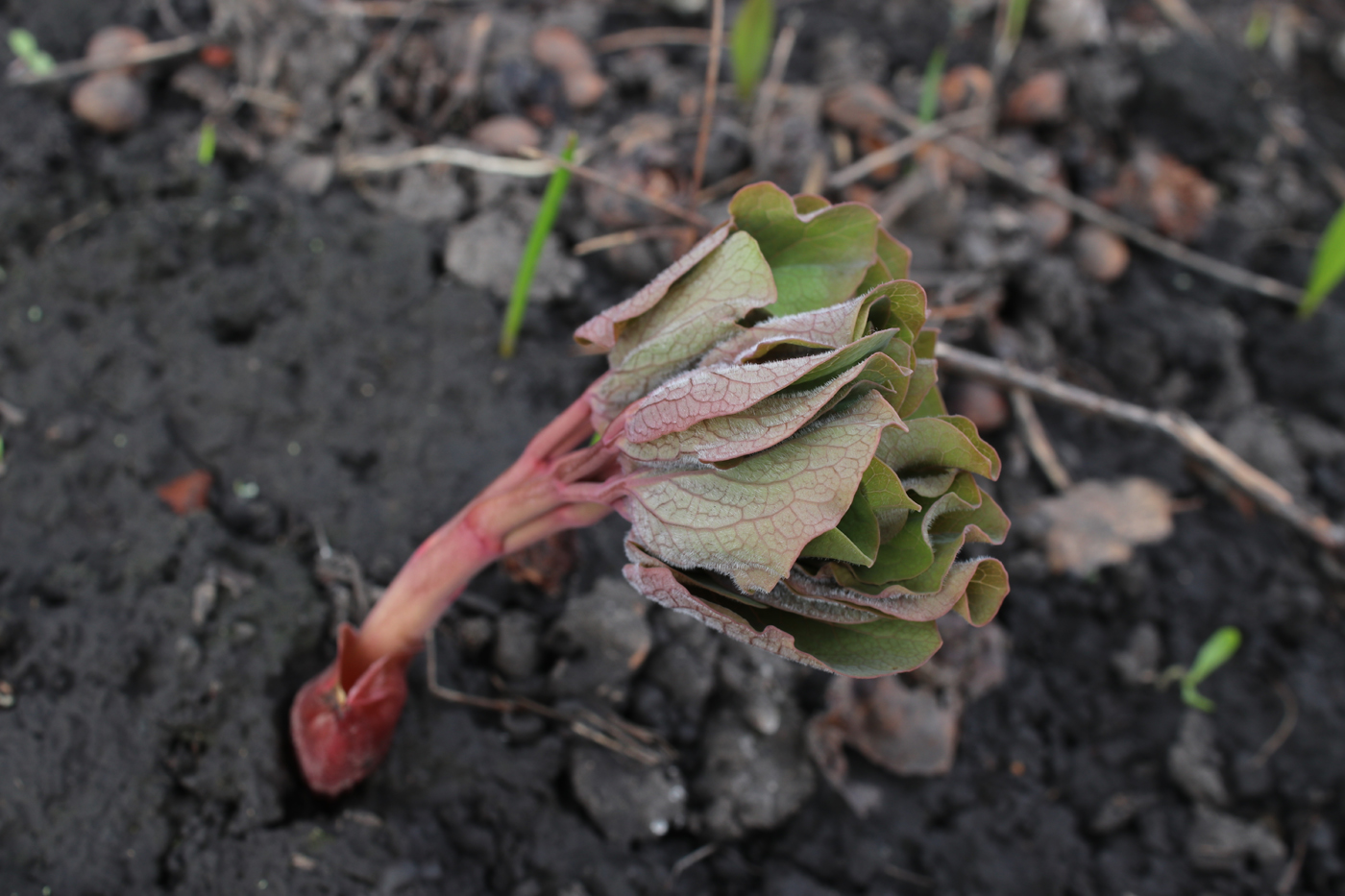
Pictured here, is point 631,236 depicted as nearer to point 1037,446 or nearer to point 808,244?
point 808,244

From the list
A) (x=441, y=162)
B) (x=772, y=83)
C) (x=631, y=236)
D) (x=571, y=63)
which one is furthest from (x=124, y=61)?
(x=772, y=83)

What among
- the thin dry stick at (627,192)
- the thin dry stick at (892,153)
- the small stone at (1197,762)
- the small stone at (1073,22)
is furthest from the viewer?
the small stone at (1073,22)

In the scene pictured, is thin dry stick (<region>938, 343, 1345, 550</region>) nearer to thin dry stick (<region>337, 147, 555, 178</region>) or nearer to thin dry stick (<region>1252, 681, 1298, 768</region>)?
thin dry stick (<region>1252, 681, 1298, 768</region>)

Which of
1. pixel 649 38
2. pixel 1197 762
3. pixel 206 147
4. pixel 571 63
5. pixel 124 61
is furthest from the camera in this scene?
pixel 649 38

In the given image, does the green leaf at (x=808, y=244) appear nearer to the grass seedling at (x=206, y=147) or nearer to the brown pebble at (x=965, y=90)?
the grass seedling at (x=206, y=147)

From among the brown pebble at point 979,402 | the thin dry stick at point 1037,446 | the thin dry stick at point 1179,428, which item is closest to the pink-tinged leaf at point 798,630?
the thin dry stick at point 1179,428

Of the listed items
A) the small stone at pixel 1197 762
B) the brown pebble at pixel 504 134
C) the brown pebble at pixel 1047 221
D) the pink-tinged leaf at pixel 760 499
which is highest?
the pink-tinged leaf at pixel 760 499

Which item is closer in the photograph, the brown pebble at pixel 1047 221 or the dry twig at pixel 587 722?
the dry twig at pixel 587 722
